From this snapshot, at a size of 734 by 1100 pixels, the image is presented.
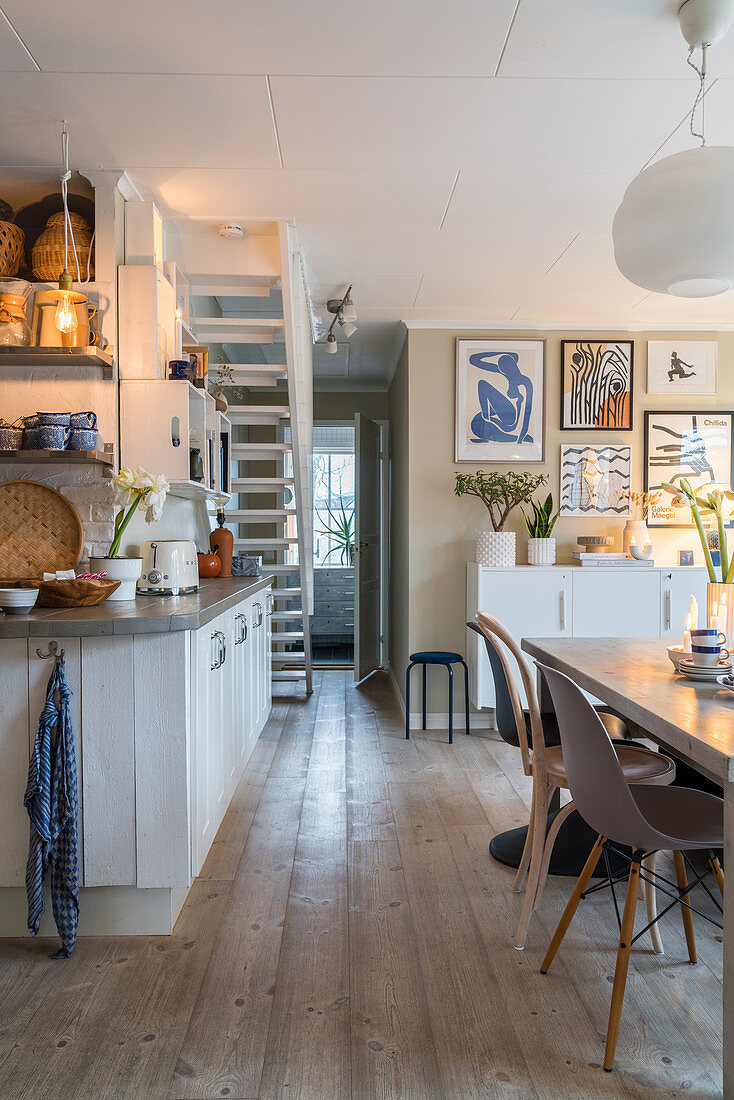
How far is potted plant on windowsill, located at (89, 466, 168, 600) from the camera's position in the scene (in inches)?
103

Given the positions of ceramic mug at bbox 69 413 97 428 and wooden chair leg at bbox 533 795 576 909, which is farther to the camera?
ceramic mug at bbox 69 413 97 428

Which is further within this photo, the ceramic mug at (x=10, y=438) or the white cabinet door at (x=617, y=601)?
the white cabinet door at (x=617, y=601)

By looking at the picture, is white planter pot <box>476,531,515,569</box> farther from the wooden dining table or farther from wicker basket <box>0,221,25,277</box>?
wicker basket <box>0,221,25,277</box>

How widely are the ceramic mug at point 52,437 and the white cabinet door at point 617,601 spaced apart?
287 centimetres

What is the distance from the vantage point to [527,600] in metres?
4.38

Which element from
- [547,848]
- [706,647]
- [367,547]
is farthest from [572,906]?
[367,547]

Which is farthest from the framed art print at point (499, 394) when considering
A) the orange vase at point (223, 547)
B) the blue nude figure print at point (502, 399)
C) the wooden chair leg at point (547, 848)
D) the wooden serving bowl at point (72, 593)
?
the wooden chair leg at point (547, 848)

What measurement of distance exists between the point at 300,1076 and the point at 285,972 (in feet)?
1.34

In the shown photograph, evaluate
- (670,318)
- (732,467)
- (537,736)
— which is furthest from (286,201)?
(732,467)

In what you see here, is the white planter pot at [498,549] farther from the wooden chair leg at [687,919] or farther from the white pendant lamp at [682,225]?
the white pendant lamp at [682,225]

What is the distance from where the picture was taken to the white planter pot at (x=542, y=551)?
4.57m

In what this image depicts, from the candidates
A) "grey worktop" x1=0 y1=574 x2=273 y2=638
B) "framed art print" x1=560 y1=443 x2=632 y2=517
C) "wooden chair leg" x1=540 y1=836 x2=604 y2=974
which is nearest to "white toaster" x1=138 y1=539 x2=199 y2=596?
"grey worktop" x1=0 y1=574 x2=273 y2=638

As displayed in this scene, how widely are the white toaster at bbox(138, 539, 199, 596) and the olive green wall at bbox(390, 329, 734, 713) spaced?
2033mm

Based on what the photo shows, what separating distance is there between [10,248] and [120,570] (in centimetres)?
127
